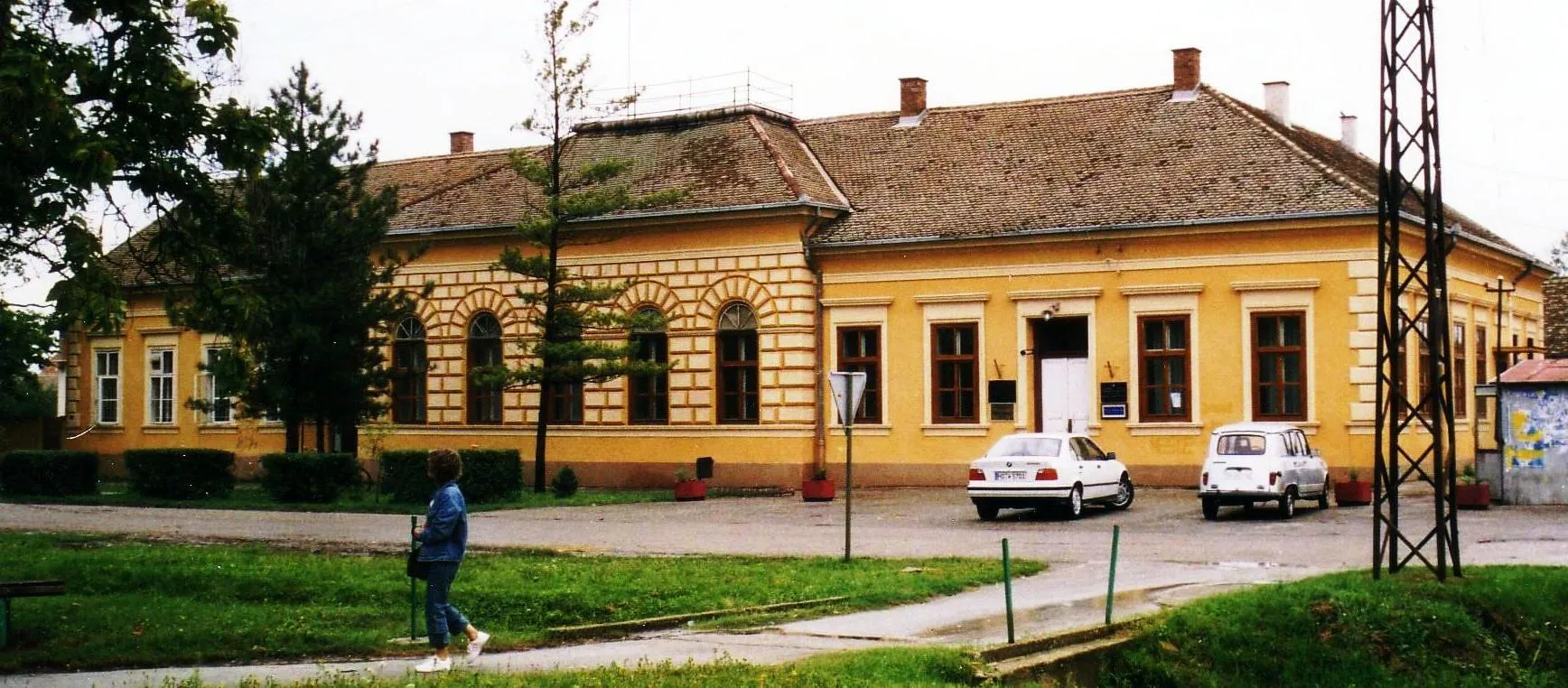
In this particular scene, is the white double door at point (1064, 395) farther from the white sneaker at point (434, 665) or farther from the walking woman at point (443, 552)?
the white sneaker at point (434, 665)

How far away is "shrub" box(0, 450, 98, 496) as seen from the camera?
36906 mm

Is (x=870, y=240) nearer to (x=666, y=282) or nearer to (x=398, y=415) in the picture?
(x=666, y=282)

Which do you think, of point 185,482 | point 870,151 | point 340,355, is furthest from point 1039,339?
point 185,482

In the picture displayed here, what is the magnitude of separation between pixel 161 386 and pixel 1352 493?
104ft

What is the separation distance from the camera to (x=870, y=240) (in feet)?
123

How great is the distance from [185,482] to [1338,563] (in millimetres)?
23842

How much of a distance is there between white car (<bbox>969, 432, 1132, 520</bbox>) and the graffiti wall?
22.6 ft

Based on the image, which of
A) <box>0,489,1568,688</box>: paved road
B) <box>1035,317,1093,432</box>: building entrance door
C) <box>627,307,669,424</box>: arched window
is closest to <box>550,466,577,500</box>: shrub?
<box>0,489,1568,688</box>: paved road

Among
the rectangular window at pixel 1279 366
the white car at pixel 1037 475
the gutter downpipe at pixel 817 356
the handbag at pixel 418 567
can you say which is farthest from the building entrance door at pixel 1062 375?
the handbag at pixel 418 567

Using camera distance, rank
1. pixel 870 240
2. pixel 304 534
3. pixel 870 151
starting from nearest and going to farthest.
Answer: pixel 304 534
pixel 870 240
pixel 870 151

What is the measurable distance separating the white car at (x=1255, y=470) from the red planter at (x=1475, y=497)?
8.10 ft

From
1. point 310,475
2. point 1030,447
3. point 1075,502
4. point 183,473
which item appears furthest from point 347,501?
point 1075,502

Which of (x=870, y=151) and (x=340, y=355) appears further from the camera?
(x=870, y=151)

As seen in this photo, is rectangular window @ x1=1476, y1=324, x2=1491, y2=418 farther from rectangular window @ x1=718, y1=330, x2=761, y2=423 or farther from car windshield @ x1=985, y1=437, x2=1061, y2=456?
rectangular window @ x1=718, y1=330, x2=761, y2=423
